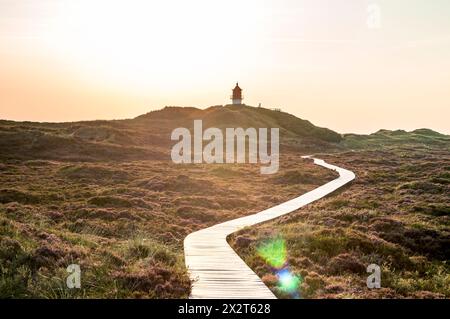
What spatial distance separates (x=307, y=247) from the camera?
826 inches

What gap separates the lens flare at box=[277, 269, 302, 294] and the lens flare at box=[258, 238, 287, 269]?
815 millimetres

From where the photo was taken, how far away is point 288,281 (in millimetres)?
15555

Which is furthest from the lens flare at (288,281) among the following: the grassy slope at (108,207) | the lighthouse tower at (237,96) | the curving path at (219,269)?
the lighthouse tower at (237,96)

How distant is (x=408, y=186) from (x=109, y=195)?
26.7m

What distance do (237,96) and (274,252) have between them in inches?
5178

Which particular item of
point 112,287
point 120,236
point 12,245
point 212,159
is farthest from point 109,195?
point 212,159

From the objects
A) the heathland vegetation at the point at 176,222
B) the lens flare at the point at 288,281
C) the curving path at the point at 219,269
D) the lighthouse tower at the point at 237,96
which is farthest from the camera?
the lighthouse tower at the point at 237,96

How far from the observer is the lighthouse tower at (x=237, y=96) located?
488 feet

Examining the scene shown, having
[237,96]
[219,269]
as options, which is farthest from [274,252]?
[237,96]

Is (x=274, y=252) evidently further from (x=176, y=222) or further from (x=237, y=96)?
(x=237, y=96)

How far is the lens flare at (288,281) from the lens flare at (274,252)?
0.82 metres

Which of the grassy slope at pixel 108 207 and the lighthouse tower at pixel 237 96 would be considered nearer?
the grassy slope at pixel 108 207

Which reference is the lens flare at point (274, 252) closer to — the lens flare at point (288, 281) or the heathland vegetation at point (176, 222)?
the heathland vegetation at point (176, 222)

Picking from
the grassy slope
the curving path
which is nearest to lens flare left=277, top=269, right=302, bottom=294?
the curving path
